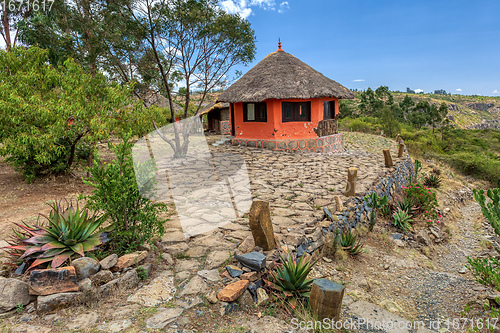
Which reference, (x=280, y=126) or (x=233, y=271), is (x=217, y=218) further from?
(x=280, y=126)

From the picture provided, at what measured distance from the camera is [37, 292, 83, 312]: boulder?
2.84m

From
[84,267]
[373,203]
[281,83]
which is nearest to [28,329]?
[84,267]

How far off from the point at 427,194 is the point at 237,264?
6.49 m

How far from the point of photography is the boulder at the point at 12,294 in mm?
2813

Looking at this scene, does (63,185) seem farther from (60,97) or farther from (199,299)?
(199,299)

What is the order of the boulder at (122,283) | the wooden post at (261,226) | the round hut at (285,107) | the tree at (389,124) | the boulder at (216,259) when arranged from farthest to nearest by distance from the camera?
the tree at (389,124) → the round hut at (285,107) → the wooden post at (261,226) → the boulder at (216,259) → the boulder at (122,283)

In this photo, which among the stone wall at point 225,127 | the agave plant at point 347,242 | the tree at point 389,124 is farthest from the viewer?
the tree at point 389,124

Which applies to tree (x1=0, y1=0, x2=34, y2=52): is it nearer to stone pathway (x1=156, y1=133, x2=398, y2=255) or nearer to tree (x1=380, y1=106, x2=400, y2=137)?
stone pathway (x1=156, y1=133, x2=398, y2=255)

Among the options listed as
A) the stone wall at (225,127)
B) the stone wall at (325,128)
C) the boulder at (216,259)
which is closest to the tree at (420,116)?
the stone wall at (325,128)

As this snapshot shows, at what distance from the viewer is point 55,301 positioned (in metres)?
2.87

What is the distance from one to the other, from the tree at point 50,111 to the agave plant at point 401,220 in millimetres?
6946

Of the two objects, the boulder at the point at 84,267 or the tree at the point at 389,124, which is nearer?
the boulder at the point at 84,267

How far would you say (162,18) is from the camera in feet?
33.5

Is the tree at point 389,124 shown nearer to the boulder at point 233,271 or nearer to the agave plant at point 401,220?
the agave plant at point 401,220
